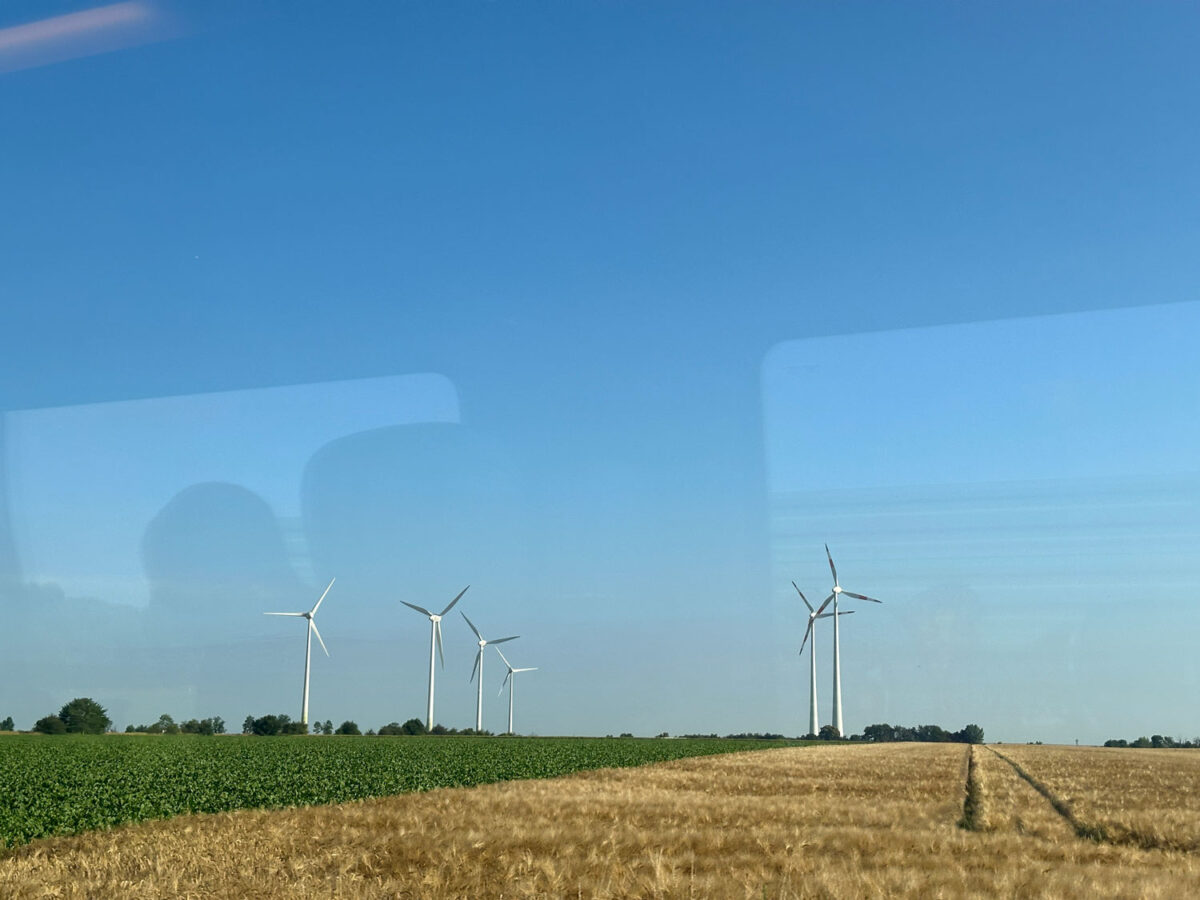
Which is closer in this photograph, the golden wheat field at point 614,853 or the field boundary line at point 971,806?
the golden wheat field at point 614,853

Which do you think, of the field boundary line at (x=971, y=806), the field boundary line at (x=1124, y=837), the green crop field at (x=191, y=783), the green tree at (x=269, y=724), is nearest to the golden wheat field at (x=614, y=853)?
the field boundary line at (x=971, y=806)

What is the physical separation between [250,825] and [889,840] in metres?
15.6

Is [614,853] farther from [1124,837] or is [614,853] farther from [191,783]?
[191,783]

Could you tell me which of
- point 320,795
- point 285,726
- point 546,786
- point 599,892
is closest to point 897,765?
point 546,786

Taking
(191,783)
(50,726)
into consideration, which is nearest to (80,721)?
(50,726)

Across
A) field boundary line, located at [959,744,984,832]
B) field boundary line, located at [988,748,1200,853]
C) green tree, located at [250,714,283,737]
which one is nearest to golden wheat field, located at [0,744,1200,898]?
field boundary line, located at [959,744,984,832]

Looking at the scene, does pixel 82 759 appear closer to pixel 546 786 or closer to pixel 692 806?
pixel 546 786

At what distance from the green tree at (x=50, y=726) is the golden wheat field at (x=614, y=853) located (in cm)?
17811

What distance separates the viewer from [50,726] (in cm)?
18350

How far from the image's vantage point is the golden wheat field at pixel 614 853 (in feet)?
57.9

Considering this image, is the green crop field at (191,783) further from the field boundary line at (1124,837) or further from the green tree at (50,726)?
the green tree at (50,726)

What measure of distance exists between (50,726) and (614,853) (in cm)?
19403

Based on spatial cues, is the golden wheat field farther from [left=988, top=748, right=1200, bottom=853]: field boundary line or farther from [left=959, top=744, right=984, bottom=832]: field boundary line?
[left=988, top=748, right=1200, bottom=853]: field boundary line

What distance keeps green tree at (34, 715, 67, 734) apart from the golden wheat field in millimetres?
178106
